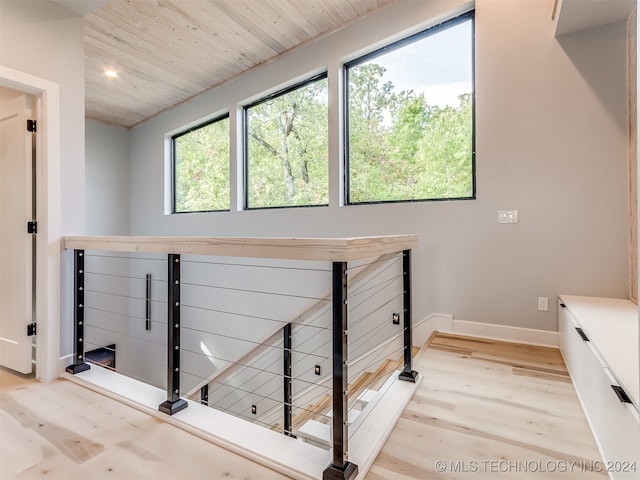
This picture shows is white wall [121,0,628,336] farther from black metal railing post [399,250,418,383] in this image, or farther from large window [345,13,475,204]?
black metal railing post [399,250,418,383]

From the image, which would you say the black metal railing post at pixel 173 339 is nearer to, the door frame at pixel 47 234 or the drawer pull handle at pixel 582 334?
the door frame at pixel 47 234

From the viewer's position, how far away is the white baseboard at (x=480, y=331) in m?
2.65

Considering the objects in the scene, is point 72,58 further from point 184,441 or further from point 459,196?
point 459,196

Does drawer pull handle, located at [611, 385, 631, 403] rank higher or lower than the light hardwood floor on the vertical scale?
higher

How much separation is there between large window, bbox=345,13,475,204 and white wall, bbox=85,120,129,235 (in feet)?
13.9

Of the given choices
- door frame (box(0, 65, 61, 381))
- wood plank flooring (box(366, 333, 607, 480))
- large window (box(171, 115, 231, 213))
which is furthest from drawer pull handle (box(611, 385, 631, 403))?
large window (box(171, 115, 231, 213))

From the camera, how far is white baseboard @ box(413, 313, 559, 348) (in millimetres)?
2648

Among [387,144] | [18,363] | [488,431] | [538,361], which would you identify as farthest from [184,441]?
[387,144]

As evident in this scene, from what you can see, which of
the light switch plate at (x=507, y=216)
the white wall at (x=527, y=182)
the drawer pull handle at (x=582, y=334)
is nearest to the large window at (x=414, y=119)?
the white wall at (x=527, y=182)

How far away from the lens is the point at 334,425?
1.30 m

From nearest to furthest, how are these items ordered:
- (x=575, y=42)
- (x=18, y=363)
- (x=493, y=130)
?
(x=18, y=363)
(x=575, y=42)
(x=493, y=130)

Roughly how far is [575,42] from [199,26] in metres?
3.27

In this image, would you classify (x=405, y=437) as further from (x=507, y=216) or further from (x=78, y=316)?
(x=78, y=316)

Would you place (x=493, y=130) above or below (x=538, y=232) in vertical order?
above
